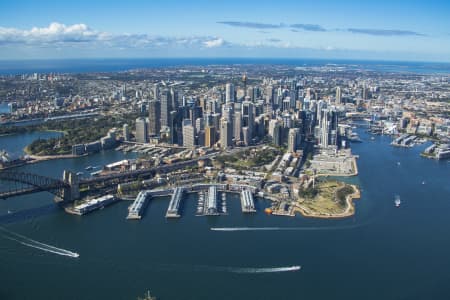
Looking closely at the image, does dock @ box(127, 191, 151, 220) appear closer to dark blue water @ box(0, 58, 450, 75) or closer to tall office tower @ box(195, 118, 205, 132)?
tall office tower @ box(195, 118, 205, 132)

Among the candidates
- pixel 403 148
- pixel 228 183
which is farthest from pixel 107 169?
pixel 403 148

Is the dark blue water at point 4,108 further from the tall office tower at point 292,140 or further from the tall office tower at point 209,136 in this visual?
the tall office tower at point 292,140

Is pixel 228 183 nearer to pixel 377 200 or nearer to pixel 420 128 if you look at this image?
pixel 377 200

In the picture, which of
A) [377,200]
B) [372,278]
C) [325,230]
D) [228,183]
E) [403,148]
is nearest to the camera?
[372,278]

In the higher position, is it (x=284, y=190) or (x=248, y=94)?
(x=248, y=94)


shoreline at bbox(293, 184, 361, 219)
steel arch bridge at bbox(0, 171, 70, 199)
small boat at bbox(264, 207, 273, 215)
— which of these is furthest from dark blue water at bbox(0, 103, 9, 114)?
shoreline at bbox(293, 184, 361, 219)

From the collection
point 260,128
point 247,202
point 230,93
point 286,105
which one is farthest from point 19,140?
point 286,105

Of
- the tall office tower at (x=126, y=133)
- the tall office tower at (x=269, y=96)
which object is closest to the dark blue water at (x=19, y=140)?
the tall office tower at (x=126, y=133)
